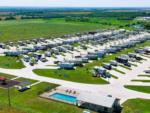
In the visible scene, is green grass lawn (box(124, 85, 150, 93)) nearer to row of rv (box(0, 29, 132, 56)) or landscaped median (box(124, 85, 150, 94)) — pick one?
landscaped median (box(124, 85, 150, 94))

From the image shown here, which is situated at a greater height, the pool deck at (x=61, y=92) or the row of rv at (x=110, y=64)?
the row of rv at (x=110, y=64)

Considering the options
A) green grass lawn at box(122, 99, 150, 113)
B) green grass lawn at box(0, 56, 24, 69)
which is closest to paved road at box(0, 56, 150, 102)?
green grass lawn at box(122, 99, 150, 113)

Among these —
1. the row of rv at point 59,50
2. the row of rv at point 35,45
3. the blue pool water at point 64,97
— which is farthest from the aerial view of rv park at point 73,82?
the row of rv at point 35,45

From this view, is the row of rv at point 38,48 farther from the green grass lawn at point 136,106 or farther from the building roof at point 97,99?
the green grass lawn at point 136,106

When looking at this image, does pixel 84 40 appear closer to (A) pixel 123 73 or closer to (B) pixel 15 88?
(A) pixel 123 73

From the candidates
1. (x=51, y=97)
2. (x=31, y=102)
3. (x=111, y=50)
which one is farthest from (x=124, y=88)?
(x=111, y=50)

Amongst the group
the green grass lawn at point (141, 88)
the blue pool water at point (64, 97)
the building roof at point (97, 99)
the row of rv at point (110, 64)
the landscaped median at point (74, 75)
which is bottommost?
the blue pool water at point (64, 97)
